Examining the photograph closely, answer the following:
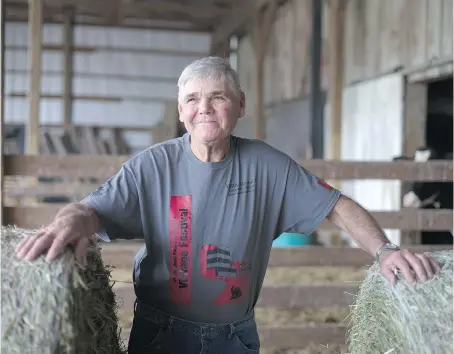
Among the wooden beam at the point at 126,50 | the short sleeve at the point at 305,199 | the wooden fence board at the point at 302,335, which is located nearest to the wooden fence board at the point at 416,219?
the wooden fence board at the point at 302,335

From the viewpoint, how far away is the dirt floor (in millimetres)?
3358

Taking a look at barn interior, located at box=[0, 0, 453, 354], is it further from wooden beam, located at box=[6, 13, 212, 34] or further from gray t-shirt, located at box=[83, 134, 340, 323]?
gray t-shirt, located at box=[83, 134, 340, 323]

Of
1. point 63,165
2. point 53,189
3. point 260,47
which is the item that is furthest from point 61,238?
point 260,47

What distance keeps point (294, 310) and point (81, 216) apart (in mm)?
2833

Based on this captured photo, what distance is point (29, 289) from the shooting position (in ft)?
4.32

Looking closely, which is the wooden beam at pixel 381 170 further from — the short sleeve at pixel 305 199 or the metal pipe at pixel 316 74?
the metal pipe at pixel 316 74

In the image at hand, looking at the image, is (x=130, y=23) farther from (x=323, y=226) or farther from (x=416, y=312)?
(x=416, y=312)

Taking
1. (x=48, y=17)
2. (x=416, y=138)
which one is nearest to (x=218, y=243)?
(x=416, y=138)

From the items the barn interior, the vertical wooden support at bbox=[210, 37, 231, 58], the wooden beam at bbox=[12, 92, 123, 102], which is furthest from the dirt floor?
the wooden beam at bbox=[12, 92, 123, 102]

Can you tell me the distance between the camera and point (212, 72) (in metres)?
1.79

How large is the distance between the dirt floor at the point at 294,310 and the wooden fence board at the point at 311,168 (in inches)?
21.6

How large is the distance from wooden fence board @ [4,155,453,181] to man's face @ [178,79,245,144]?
163cm

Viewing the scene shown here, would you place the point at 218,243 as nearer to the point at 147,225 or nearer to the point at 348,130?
the point at 147,225

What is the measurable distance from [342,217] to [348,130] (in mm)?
5322
